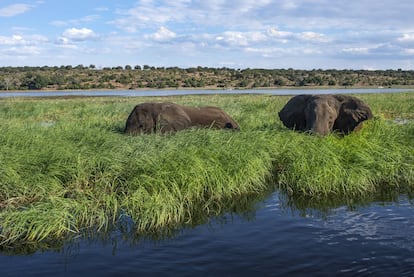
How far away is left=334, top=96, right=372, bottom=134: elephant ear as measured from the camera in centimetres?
1401

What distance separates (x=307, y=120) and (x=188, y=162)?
223 inches

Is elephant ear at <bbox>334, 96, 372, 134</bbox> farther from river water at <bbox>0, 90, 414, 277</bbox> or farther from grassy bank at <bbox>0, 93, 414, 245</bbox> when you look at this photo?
river water at <bbox>0, 90, 414, 277</bbox>

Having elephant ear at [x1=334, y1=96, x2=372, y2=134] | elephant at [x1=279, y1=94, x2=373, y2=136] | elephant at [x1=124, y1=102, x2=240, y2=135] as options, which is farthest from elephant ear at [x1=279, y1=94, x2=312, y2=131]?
elephant at [x1=124, y1=102, x2=240, y2=135]

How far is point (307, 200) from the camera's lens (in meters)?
9.47

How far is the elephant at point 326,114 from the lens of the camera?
1370 cm

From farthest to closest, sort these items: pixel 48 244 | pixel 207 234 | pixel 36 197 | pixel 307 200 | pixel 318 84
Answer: pixel 318 84
pixel 307 200
pixel 36 197
pixel 207 234
pixel 48 244

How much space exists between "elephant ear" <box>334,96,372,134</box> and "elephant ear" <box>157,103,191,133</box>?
462cm

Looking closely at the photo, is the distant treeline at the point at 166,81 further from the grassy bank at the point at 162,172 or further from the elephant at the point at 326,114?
the grassy bank at the point at 162,172


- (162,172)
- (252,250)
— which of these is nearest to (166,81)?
(162,172)

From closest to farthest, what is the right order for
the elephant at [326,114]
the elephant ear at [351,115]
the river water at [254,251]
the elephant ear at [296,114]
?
the river water at [254,251] < the elephant at [326,114] < the elephant ear at [351,115] < the elephant ear at [296,114]

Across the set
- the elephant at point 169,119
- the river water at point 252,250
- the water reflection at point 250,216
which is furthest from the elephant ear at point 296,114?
the river water at point 252,250

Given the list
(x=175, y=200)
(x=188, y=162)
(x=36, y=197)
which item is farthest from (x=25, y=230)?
(x=188, y=162)

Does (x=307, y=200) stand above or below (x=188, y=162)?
below

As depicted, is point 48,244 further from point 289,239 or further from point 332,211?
point 332,211
